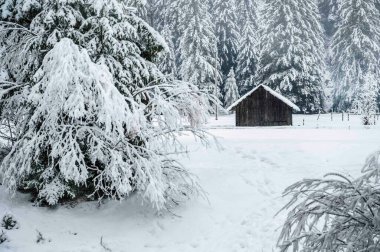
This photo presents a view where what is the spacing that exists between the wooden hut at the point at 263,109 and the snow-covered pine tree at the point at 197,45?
964cm

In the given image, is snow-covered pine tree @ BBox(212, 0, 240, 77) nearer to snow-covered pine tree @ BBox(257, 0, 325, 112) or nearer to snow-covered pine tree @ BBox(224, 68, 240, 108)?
snow-covered pine tree @ BBox(224, 68, 240, 108)

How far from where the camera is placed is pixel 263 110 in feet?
111

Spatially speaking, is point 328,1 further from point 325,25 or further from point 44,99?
point 44,99

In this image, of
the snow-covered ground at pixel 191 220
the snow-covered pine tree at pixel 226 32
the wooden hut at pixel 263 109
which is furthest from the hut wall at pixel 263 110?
the snow-covered ground at pixel 191 220

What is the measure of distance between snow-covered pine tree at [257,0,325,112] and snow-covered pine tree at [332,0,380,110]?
407cm

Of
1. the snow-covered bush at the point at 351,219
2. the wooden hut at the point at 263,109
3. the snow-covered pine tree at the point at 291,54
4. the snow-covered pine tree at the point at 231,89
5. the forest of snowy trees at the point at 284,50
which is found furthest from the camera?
the snow-covered pine tree at the point at 231,89

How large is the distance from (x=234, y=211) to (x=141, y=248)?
112 inches

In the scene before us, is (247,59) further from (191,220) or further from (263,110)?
(191,220)

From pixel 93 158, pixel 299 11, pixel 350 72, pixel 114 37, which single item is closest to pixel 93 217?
pixel 93 158

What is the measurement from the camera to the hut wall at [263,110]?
110ft

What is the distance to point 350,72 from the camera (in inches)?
1736

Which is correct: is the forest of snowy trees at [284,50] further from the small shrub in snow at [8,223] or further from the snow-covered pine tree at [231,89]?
the small shrub in snow at [8,223]

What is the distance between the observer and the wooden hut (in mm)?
33406

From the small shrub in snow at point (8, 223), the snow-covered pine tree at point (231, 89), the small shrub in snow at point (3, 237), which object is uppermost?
the snow-covered pine tree at point (231, 89)
